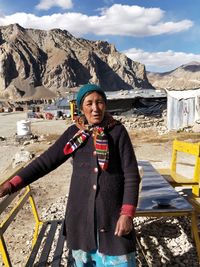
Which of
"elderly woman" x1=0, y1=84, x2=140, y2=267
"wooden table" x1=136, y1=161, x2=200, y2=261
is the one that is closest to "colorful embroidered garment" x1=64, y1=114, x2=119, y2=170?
"elderly woman" x1=0, y1=84, x2=140, y2=267

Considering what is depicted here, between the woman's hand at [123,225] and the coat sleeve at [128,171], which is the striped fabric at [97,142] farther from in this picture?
the woman's hand at [123,225]

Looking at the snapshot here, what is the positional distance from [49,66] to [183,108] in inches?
5222

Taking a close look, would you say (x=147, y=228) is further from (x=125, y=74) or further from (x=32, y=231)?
(x=125, y=74)

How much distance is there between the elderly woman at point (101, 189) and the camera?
234 cm

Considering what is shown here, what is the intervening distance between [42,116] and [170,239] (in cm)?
3757

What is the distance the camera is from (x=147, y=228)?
16.7 ft

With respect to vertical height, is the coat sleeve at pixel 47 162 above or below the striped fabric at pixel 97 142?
below

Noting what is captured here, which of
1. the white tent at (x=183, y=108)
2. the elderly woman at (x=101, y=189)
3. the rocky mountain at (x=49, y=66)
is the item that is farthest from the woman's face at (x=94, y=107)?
the rocky mountain at (x=49, y=66)

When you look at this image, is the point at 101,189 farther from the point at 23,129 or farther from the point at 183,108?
the point at 183,108

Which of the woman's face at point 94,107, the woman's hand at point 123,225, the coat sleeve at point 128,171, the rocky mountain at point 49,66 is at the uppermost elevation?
the rocky mountain at point 49,66

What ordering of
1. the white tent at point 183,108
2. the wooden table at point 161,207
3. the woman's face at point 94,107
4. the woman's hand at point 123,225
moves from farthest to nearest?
the white tent at point 183,108
the wooden table at point 161,207
the woman's face at point 94,107
the woman's hand at point 123,225

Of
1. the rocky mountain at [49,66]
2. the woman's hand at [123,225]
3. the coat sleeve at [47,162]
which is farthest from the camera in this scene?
the rocky mountain at [49,66]

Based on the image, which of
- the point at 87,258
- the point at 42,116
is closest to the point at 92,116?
the point at 87,258

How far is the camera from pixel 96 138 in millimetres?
2367
